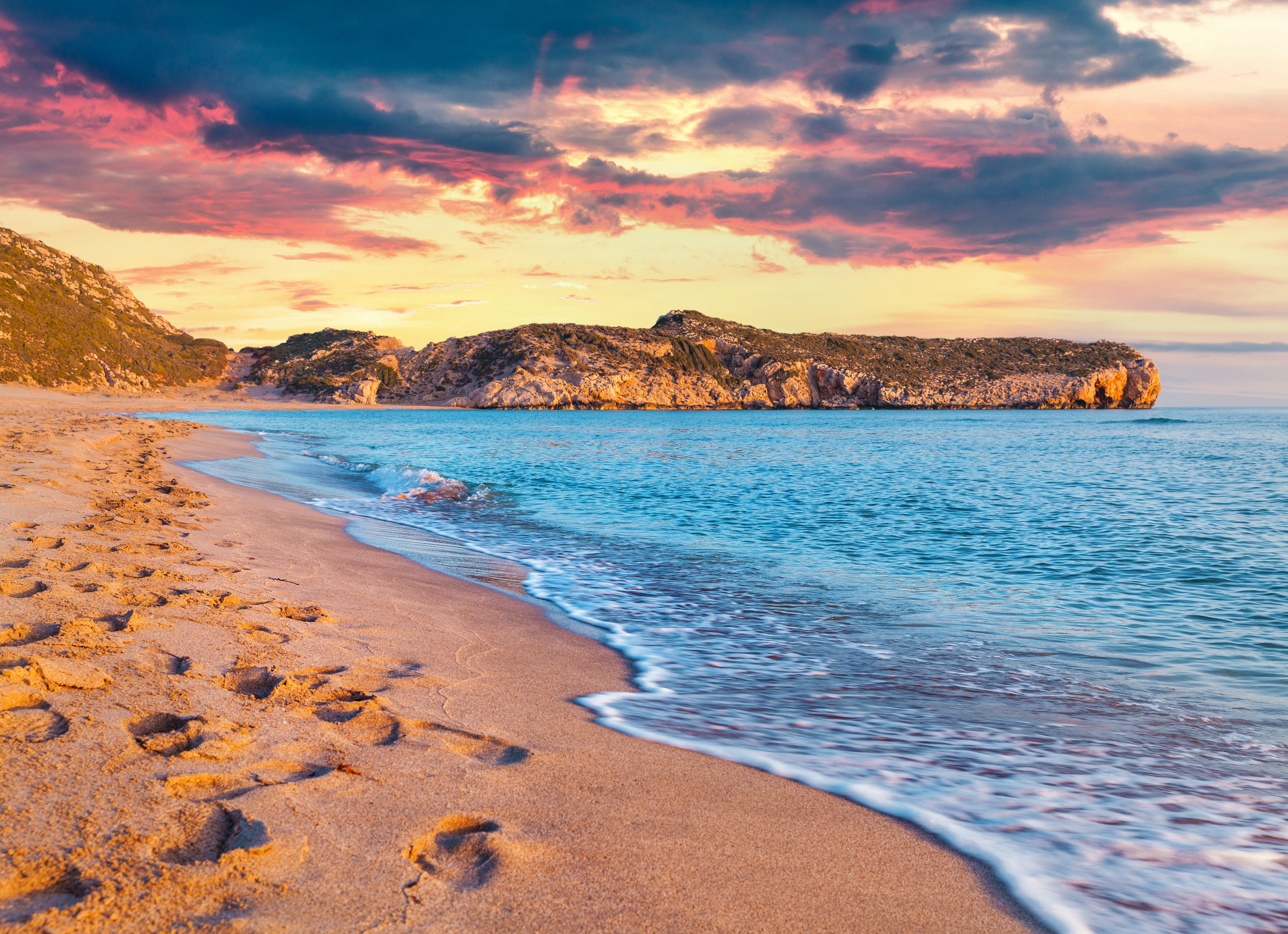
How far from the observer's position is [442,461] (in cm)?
2875

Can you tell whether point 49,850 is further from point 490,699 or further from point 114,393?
point 114,393

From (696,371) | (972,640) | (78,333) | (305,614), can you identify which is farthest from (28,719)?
(696,371)

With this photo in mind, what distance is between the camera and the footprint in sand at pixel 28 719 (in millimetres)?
3051

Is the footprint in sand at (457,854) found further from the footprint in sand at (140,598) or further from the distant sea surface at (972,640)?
the footprint in sand at (140,598)

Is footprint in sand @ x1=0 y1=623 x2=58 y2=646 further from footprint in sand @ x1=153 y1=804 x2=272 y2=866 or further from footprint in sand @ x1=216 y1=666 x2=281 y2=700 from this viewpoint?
footprint in sand @ x1=153 y1=804 x2=272 y2=866

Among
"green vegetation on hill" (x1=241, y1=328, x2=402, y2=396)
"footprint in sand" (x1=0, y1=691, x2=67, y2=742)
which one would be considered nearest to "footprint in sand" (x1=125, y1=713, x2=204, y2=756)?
"footprint in sand" (x1=0, y1=691, x2=67, y2=742)

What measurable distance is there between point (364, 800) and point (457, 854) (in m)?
0.55

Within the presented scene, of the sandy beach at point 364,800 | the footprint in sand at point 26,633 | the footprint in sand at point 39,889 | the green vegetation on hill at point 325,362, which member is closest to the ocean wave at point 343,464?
the sandy beach at point 364,800

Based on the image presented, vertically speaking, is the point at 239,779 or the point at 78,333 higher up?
the point at 78,333

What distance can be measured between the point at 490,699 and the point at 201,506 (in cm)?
862

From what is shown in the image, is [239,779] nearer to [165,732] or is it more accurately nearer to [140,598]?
[165,732]

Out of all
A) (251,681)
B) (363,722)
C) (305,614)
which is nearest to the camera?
(363,722)

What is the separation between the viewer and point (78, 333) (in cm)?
9056

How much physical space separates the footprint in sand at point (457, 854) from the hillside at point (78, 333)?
94720mm
